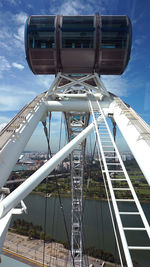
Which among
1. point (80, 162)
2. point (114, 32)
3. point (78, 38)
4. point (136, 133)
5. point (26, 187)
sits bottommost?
point (26, 187)

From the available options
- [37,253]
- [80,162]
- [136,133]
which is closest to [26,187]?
[136,133]

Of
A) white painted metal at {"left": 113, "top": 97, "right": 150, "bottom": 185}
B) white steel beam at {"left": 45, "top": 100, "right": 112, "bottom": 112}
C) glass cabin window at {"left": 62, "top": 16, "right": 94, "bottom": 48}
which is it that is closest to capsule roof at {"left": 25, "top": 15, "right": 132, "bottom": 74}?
glass cabin window at {"left": 62, "top": 16, "right": 94, "bottom": 48}

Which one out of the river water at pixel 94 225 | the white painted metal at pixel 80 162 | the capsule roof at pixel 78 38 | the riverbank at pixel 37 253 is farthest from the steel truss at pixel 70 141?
the riverbank at pixel 37 253

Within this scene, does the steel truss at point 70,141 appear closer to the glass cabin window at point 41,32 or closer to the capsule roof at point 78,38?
the capsule roof at point 78,38

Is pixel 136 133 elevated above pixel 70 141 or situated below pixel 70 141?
below

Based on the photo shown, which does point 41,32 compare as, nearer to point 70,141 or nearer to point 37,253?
point 70,141

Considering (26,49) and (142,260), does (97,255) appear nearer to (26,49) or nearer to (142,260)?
(142,260)
